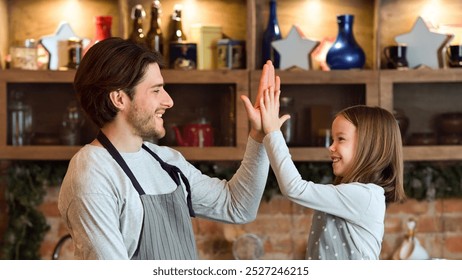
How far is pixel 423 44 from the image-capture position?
335cm

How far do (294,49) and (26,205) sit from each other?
1237 mm

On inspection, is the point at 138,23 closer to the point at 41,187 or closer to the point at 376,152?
the point at 41,187

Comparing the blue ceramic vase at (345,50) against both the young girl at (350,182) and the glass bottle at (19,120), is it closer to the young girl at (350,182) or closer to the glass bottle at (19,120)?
the glass bottle at (19,120)

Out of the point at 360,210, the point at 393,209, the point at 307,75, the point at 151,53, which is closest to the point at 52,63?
the point at 307,75

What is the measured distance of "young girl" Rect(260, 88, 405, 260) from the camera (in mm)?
1705

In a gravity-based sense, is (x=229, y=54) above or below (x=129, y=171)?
above

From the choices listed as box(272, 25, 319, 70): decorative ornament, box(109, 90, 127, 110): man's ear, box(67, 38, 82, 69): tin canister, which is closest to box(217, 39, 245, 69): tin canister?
box(272, 25, 319, 70): decorative ornament

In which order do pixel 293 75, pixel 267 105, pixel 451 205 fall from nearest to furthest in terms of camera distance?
pixel 267 105, pixel 293 75, pixel 451 205

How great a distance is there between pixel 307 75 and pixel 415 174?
609mm

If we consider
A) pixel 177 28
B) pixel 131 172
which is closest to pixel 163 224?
pixel 131 172

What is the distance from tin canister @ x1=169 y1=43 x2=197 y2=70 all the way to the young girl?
157 centimetres

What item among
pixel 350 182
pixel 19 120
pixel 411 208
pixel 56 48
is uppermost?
pixel 56 48
